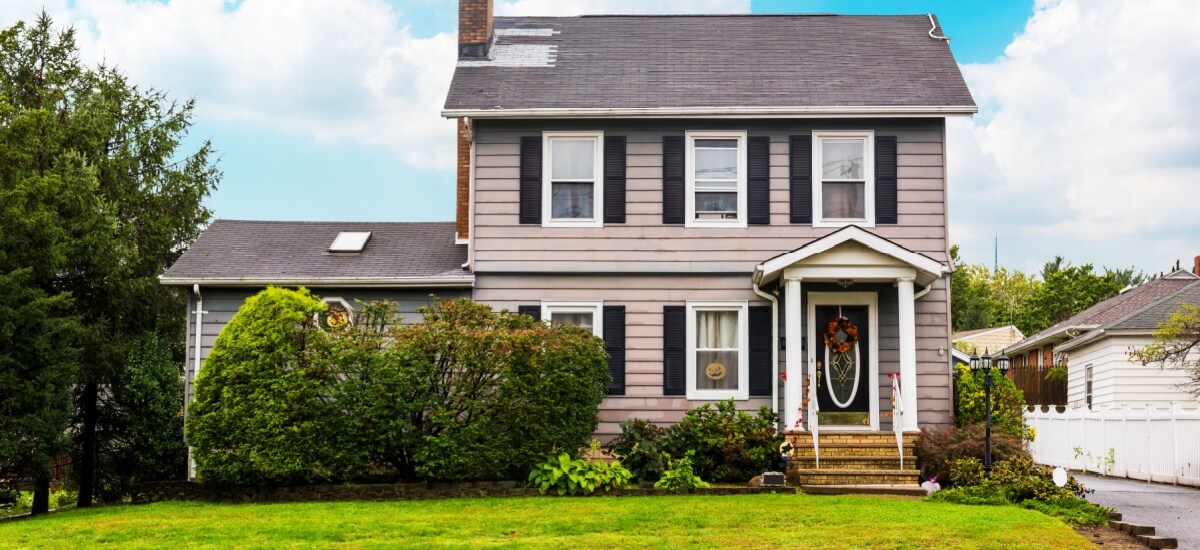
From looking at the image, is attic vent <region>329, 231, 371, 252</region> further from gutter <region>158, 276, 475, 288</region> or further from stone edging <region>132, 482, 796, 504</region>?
stone edging <region>132, 482, 796, 504</region>

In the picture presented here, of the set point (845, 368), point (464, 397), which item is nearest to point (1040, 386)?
point (845, 368)

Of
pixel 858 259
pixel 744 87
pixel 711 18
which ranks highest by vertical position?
pixel 711 18

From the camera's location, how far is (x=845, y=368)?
720 inches

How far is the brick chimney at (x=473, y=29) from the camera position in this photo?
20203 mm

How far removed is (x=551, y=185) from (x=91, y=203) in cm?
672

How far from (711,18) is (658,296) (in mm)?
6229

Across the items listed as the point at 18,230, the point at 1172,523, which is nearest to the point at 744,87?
the point at 1172,523

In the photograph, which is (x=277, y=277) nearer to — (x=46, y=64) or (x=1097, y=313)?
(x=46, y=64)

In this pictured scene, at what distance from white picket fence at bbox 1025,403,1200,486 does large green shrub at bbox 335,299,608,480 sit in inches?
380

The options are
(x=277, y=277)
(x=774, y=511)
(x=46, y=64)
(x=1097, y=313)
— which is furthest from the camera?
(x=1097, y=313)

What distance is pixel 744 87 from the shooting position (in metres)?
19.0

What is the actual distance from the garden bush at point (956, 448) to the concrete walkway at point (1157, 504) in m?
1.20

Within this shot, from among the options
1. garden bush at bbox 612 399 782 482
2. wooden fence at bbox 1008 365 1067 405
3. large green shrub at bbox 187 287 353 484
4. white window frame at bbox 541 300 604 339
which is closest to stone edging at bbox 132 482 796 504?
large green shrub at bbox 187 287 353 484

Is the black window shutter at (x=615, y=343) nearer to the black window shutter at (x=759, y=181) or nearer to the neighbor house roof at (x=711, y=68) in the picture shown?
the black window shutter at (x=759, y=181)
